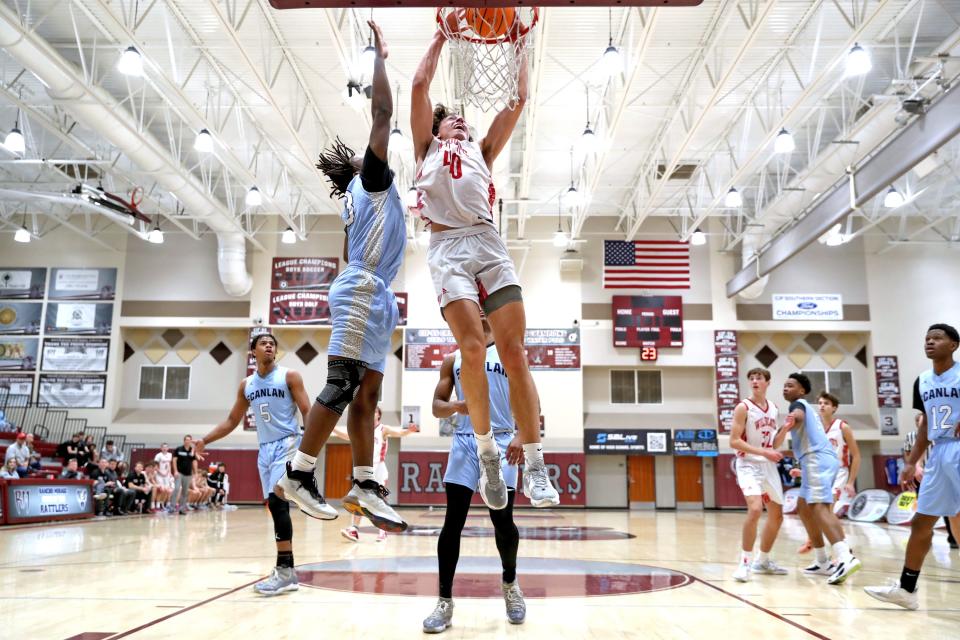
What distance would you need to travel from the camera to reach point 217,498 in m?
21.7

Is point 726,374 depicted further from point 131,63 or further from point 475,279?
point 475,279

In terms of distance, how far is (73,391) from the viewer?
2398 centimetres

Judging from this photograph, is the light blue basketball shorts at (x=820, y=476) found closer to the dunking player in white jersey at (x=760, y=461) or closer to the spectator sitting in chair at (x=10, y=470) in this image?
the dunking player in white jersey at (x=760, y=461)

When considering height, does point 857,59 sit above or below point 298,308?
above

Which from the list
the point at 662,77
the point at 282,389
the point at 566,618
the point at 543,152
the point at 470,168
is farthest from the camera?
the point at 543,152

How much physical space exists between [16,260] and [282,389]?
22.5 meters

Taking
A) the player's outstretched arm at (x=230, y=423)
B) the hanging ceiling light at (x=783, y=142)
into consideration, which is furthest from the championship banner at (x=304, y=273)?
the player's outstretched arm at (x=230, y=423)

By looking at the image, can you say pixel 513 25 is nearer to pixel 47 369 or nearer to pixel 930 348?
pixel 930 348

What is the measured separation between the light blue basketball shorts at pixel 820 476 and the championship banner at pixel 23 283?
24156mm

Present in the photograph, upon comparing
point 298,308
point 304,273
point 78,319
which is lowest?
point 78,319

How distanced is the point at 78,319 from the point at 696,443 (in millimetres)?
19577

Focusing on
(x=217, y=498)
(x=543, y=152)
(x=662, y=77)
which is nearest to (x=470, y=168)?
(x=662, y=77)

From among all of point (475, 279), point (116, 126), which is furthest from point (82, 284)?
point (475, 279)

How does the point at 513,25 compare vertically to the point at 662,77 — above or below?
below
